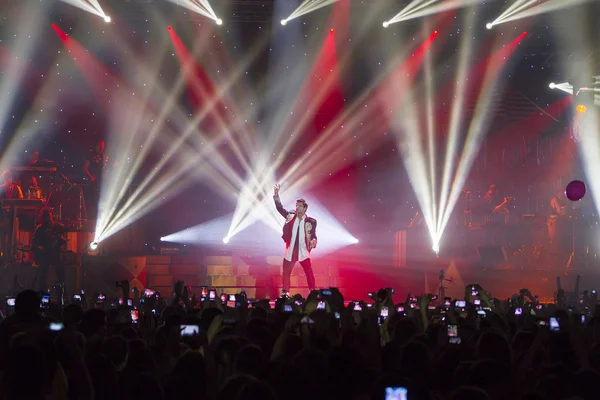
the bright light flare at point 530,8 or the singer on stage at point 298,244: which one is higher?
the bright light flare at point 530,8

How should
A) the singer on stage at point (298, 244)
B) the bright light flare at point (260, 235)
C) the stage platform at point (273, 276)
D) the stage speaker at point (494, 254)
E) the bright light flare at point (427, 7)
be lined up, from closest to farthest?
1. the bright light flare at point (427, 7)
2. the stage platform at point (273, 276)
3. the singer on stage at point (298, 244)
4. the stage speaker at point (494, 254)
5. the bright light flare at point (260, 235)

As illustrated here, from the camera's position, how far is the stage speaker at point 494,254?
64.4ft

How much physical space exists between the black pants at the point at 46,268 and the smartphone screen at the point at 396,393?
1471 cm

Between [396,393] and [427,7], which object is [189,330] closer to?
[396,393]

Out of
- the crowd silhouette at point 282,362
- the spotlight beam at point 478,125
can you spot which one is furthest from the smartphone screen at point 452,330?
the spotlight beam at point 478,125

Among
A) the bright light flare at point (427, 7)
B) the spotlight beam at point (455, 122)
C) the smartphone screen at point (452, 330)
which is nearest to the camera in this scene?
the smartphone screen at point (452, 330)

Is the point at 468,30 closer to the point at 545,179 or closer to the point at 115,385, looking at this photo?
the point at 545,179

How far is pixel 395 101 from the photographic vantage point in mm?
21969

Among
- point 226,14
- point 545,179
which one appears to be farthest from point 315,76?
point 545,179

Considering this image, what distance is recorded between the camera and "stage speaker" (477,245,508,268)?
19625mm

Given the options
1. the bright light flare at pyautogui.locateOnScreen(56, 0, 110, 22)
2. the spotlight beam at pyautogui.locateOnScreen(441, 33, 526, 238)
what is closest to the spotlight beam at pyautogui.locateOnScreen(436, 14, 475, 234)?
the spotlight beam at pyautogui.locateOnScreen(441, 33, 526, 238)

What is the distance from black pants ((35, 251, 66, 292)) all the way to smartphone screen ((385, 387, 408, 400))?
1471 cm

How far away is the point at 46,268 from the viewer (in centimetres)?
1709

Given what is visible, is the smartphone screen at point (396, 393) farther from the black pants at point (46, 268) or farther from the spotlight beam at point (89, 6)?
the spotlight beam at point (89, 6)
